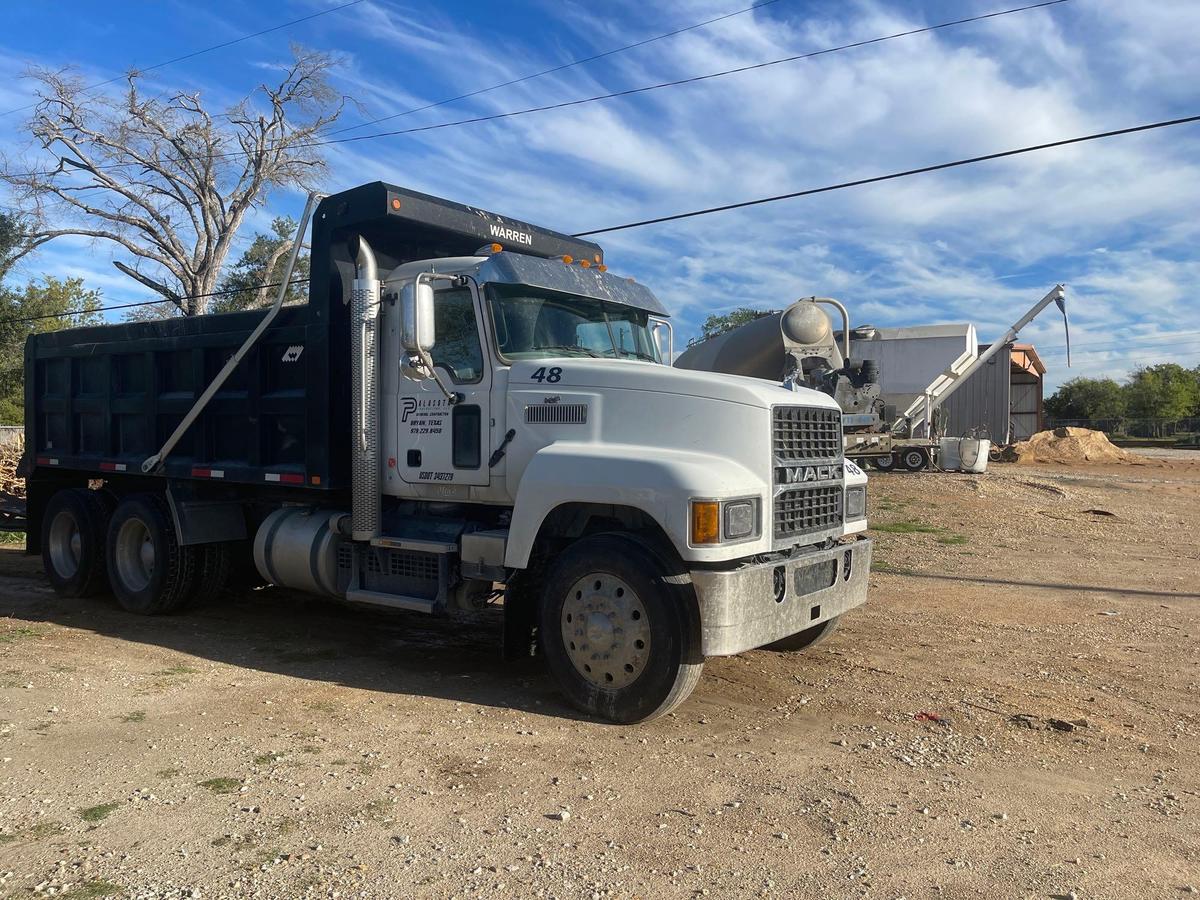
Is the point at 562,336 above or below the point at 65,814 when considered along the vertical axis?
above

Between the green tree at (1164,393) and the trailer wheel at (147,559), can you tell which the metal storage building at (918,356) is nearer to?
the trailer wheel at (147,559)

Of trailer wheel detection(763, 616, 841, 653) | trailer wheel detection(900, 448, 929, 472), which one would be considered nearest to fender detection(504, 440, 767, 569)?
trailer wheel detection(763, 616, 841, 653)

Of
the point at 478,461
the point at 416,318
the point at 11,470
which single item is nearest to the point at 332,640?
the point at 478,461

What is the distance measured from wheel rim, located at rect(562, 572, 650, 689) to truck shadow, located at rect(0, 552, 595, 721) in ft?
1.14

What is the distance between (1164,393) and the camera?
65.9 metres

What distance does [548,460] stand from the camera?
5.54 metres

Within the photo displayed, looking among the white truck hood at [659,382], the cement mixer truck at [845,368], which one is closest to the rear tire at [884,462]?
the cement mixer truck at [845,368]

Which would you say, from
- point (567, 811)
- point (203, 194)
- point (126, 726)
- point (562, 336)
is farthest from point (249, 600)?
point (203, 194)

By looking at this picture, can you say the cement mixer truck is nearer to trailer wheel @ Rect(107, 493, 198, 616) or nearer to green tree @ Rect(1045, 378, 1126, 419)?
trailer wheel @ Rect(107, 493, 198, 616)

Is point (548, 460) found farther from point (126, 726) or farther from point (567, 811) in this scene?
point (126, 726)

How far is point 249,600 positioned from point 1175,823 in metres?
8.07

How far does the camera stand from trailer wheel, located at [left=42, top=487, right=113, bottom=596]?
29.4ft

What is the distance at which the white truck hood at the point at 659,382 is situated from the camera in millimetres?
5352

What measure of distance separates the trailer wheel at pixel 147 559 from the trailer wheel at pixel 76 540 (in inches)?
13.4
